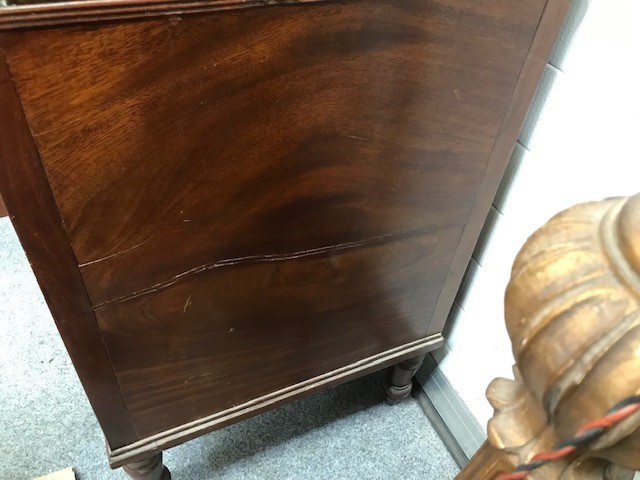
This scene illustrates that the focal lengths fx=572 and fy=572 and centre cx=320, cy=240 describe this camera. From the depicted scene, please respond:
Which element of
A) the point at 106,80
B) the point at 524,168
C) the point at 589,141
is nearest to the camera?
the point at 106,80

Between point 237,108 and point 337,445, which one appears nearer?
point 237,108

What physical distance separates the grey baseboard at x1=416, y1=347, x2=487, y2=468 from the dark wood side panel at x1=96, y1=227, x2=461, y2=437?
25 centimetres

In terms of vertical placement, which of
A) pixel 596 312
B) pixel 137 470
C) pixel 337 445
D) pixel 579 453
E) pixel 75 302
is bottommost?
pixel 337 445

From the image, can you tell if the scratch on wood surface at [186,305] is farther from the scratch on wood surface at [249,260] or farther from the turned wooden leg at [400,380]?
the turned wooden leg at [400,380]

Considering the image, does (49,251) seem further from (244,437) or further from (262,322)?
(244,437)

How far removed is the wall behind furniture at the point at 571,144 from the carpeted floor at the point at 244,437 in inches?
11.0

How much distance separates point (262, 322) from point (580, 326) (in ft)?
1.55

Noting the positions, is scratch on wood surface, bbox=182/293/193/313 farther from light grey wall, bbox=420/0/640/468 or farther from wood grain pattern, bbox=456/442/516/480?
light grey wall, bbox=420/0/640/468

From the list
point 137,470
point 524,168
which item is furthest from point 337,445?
point 524,168

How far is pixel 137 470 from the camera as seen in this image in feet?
2.79

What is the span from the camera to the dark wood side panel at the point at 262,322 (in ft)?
2.14

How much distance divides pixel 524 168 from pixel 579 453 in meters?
0.50

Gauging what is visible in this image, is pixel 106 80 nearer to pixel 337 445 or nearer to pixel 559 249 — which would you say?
pixel 559 249

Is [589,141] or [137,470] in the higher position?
[589,141]
